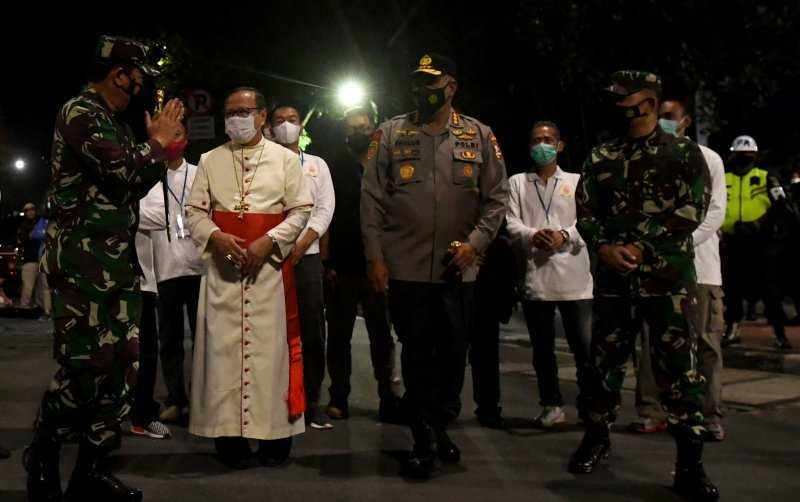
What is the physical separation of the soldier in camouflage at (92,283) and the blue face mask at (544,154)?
3172 millimetres

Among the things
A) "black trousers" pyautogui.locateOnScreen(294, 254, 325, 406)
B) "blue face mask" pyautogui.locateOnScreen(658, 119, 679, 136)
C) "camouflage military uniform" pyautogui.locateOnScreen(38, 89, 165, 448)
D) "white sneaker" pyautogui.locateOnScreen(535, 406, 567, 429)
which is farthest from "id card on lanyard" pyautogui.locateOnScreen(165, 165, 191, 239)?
"blue face mask" pyautogui.locateOnScreen(658, 119, 679, 136)

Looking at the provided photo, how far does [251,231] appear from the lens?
5984mm

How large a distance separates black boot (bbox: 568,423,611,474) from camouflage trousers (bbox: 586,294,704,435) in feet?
0.21

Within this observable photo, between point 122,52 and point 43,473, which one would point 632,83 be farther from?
point 43,473

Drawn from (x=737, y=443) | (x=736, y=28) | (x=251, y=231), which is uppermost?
(x=736, y=28)

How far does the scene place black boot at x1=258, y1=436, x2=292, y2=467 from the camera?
5.94 m

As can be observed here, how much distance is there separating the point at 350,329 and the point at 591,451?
2469mm

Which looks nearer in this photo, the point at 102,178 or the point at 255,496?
the point at 102,178

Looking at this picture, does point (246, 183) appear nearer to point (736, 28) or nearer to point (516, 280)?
point (516, 280)

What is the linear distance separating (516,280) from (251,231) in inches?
86.9

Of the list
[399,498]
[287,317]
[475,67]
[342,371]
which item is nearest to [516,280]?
[342,371]

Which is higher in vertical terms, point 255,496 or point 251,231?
point 251,231

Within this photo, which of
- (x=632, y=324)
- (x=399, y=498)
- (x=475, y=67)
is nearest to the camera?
(x=399, y=498)

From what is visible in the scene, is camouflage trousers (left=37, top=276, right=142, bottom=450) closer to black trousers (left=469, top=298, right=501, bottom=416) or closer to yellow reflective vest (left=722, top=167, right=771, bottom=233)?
black trousers (left=469, top=298, right=501, bottom=416)
